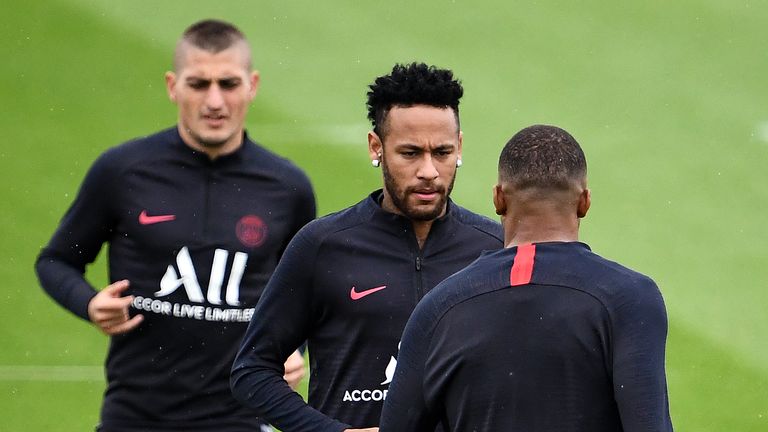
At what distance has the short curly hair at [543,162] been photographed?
426 cm

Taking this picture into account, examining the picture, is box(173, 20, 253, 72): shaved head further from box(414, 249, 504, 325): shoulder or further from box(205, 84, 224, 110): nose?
box(414, 249, 504, 325): shoulder

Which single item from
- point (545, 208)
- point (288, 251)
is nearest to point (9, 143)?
point (288, 251)

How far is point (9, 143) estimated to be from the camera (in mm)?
12453

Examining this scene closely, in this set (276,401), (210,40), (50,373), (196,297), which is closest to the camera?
(276,401)

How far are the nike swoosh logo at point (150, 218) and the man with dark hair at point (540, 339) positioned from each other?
Answer: 241 centimetres

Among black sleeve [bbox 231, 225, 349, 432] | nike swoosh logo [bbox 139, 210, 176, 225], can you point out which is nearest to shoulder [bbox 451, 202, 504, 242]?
black sleeve [bbox 231, 225, 349, 432]

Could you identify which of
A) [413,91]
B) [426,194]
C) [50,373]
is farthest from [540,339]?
[50,373]

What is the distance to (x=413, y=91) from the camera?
18.5 ft

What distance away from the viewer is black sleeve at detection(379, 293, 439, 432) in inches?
165

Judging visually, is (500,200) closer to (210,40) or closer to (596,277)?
(596,277)

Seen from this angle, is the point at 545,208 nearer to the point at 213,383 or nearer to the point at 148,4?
the point at 213,383

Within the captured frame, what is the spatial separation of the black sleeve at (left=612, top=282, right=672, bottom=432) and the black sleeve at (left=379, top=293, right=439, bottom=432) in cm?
50

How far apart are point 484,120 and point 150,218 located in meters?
6.57

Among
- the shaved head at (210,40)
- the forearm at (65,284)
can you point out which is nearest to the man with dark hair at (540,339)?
the forearm at (65,284)
